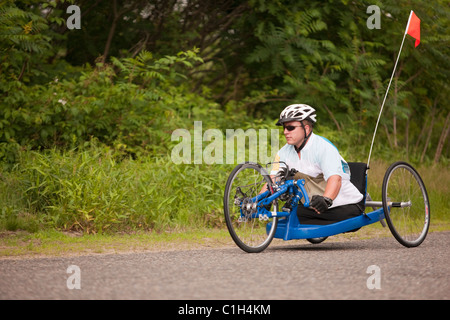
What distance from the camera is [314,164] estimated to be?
23.1 ft

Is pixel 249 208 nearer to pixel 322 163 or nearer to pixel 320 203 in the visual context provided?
pixel 320 203

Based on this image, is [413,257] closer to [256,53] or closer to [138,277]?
[138,277]

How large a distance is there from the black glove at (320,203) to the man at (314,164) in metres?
0.21

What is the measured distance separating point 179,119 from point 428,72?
21.2ft

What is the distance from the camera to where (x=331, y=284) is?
4.79m

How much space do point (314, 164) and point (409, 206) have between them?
1.33 m

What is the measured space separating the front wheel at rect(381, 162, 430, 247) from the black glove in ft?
3.17

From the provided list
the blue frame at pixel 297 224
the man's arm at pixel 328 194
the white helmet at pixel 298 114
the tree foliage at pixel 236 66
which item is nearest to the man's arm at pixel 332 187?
the man's arm at pixel 328 194

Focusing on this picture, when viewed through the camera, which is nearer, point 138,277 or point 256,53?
point 138,277

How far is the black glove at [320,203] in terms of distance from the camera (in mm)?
6572

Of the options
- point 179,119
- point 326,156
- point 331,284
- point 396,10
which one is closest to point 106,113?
point 179,119

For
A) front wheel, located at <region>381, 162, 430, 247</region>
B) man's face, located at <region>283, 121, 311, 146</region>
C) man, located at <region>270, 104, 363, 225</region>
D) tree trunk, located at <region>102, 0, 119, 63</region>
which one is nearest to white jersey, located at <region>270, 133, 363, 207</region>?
man, located at <region>270, 104, 363, 225</region>

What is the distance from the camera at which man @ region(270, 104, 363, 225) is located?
6910 millimetres

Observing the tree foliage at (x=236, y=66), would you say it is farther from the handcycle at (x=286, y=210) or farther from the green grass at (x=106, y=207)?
the handcycle at (x=286, y=210)
